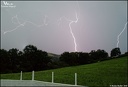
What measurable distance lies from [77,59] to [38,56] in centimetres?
2133

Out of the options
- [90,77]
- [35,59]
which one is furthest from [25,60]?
[90,77]

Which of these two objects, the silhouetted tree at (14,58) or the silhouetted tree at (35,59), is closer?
the silhouetted tree at (14,58)

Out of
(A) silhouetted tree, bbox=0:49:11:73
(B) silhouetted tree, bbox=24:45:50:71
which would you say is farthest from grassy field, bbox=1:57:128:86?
(B) silhouetted tree, bbox=24:45:50:71

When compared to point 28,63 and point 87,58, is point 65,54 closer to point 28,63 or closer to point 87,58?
point 87,58

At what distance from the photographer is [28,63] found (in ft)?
279

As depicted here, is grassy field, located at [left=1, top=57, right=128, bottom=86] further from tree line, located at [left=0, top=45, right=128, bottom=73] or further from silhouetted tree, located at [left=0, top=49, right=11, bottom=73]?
tree line, located at [left=0, top=45, right=128, bottom=73]

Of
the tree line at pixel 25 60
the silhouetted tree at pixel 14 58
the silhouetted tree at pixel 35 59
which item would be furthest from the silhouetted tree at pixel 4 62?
the silhouetted tree at pixel 35 59

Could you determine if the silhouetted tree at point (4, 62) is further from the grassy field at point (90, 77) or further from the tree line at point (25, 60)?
the grassy field at point (90, 77)

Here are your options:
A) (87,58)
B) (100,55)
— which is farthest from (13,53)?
(100,55)

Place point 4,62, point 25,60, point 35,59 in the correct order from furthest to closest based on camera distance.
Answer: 1. point 35,59
2. point 25,60
3. point 4,62

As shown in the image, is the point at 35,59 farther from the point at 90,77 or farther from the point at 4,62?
the point at 90,77

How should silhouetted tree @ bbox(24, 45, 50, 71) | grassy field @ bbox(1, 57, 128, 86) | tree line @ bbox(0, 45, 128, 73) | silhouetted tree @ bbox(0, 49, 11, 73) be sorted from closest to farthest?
1. grassy field @ bbox(1, 57, 128, 86)
2. silhouetted tree @ bbox(0, 49, 11, 73)
3. tree line @ bbox(0, 45, 128, 73)
4. silhouetted tree @ bbox(24, 45, 50, 71)

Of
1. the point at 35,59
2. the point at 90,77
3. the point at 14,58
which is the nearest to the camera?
the point at 90,77

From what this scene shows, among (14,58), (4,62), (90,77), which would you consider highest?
(14,58)
